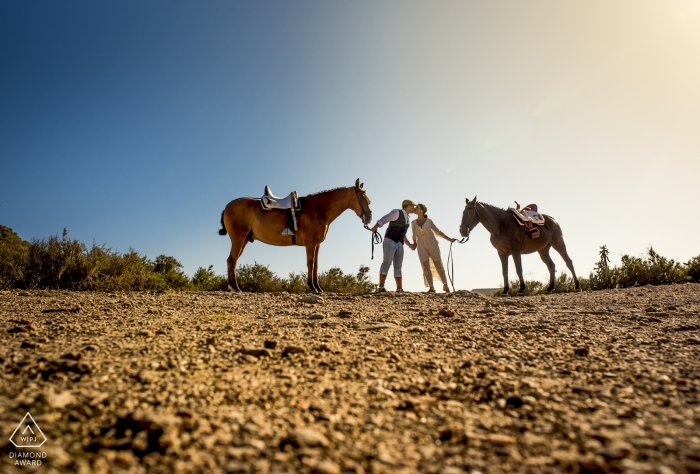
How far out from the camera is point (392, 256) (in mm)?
9156

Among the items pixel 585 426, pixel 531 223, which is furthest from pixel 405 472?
pixel 531 223

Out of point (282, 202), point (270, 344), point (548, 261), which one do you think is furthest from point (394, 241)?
point (270, 344)

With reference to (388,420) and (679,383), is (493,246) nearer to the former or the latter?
(679,383)

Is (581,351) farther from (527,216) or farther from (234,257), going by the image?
(527,216)

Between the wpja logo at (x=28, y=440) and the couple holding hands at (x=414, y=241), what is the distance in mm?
8028

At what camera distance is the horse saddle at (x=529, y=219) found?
34.7ft

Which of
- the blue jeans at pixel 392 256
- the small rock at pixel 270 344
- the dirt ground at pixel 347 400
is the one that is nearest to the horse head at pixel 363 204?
the blue jeans at pixel 392 256

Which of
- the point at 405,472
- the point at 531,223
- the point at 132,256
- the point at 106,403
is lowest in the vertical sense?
the point at 405,472

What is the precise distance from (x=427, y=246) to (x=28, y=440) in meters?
9.35

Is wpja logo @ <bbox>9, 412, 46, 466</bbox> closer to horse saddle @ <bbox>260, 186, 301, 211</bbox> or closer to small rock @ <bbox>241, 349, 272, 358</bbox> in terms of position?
small rock @ <bbox>241, 349, 272, 358</bbox>

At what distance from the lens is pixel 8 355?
1.95 meters

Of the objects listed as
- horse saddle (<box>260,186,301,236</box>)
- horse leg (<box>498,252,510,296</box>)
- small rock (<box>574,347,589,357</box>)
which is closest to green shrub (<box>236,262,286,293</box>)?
horse saddle (<box>260,186,301,236</box>)

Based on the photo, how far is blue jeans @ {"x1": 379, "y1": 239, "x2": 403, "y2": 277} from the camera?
30.0 feet

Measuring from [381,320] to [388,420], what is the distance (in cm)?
235
